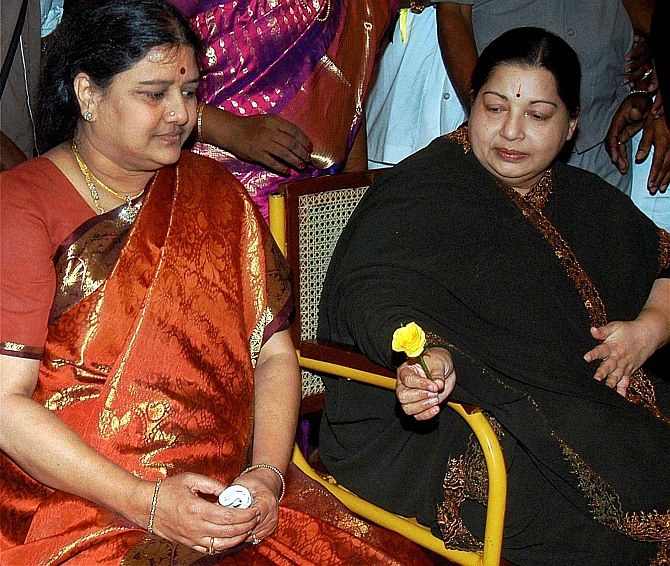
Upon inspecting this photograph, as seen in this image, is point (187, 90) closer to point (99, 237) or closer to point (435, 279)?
point (99, 237)

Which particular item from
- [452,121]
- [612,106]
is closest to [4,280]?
[452,121]

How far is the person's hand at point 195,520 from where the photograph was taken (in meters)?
1.51

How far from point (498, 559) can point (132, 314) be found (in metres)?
0.81

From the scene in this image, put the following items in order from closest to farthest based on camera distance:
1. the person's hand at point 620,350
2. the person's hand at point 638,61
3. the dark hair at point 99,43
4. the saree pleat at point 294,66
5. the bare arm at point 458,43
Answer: the dark hair at point 99,43 < the person's hand at point 620,350 < the saree pleat at point 294,66 < the bare arm at point 458,43 < the person's hand at point 638,61

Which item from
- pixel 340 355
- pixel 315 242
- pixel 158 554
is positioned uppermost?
pixel 315 242

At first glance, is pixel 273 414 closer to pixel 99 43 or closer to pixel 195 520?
pixel 195 520

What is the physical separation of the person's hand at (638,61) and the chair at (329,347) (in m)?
0.95

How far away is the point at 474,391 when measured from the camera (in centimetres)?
187

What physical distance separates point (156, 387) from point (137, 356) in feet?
0.21

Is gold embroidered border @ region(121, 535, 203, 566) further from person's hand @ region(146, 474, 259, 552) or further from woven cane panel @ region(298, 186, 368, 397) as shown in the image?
woven cane panel @ region(298, 186, 368, 397)

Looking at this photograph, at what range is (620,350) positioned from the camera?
Answer: 2.12 metres

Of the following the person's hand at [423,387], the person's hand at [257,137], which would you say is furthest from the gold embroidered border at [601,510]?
the person's hand at [257,137]

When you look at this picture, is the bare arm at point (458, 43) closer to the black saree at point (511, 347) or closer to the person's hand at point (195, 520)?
the black saree at point (511, 347)

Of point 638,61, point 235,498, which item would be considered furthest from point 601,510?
point 638,61
